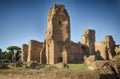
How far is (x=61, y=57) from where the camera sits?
37.1m

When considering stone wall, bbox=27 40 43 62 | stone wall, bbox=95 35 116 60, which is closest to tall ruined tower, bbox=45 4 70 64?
stone wall, bbox=27 40 43 62

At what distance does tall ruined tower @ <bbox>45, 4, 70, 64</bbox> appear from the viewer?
36875mm

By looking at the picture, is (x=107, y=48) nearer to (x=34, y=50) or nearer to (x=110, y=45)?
(x=110, y=45)

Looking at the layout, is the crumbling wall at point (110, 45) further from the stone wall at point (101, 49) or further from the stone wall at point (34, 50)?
the stone wall at point (34, 50)

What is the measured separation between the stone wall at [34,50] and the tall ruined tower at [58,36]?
5.43 m

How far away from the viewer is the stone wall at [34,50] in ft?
141

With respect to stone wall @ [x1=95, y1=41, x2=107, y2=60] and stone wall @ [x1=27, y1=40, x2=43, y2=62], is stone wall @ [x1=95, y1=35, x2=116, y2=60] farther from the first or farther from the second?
stone wall @ [x1=27, y1=40, x2=43, y2=62]

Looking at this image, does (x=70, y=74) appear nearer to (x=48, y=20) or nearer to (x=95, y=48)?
(x=48, y=20)

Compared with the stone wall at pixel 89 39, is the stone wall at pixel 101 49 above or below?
below

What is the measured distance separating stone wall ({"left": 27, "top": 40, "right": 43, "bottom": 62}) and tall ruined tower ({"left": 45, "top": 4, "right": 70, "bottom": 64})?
5.43 m

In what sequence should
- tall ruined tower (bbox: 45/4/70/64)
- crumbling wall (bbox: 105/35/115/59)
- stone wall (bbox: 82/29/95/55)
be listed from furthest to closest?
stone wall (bbox: 82/29/95/55)
crumbling wall (bbox: 105/35/115/59)
tall ruined tower (bbox: 45/4/70/64)

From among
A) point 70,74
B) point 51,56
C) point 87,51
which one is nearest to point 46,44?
point 51,56

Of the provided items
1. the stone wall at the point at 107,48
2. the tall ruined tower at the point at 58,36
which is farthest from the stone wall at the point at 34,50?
the stone wall at the point at 107,48

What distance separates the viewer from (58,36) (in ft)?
123
